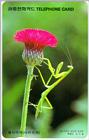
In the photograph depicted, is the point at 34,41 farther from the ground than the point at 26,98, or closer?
farther from the ground

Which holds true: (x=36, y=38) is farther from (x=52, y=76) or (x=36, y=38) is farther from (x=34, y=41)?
(x=52, y=76)

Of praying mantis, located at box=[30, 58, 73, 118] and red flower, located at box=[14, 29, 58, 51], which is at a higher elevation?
red flower, located at box=[14, 29, 58, 51]

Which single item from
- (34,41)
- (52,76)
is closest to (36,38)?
(34,41)

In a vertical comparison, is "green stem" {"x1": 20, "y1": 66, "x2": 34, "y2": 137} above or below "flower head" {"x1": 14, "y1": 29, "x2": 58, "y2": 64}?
below

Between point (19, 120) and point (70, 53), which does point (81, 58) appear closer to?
point (70, 53)

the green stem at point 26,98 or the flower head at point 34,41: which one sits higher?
the flower head at point 34,41

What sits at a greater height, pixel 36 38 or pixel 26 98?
pixel 36 38

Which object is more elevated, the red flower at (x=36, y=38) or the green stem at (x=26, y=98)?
the red flower at (x=36, y=38)
